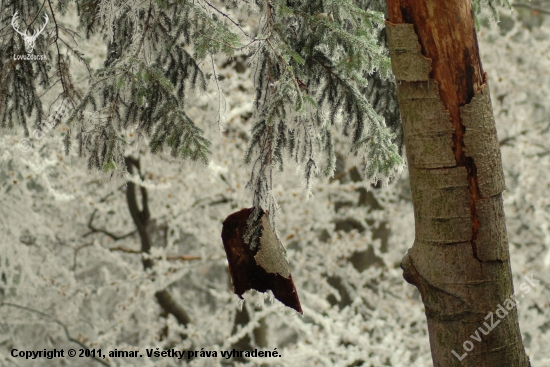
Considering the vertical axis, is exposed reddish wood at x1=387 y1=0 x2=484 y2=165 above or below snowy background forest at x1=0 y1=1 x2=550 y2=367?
below

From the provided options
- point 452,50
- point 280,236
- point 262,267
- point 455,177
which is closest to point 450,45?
point 452,50

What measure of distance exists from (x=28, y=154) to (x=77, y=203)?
46.6 inches

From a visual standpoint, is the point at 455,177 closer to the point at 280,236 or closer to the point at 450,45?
the point at 450,45

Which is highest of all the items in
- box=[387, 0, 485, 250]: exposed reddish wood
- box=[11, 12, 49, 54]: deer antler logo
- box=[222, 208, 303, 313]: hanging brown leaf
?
box=[11, 12, 49, 54]: deer antler logo

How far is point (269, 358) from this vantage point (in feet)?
21.4

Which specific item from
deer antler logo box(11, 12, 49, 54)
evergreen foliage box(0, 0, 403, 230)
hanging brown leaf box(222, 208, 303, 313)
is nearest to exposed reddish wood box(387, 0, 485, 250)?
evergreen foliage box(0, 0, 403, 230)

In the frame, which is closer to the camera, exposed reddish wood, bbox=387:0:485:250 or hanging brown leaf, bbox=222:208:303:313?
exposed reddish wood, bbox=387:0:485:250

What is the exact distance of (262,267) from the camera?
68.0 inches

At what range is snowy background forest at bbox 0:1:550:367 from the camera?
6.45m

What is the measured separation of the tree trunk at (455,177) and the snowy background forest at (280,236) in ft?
15.1

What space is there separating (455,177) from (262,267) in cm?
68

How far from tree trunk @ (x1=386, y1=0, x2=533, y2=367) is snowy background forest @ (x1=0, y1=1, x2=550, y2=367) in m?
4.59

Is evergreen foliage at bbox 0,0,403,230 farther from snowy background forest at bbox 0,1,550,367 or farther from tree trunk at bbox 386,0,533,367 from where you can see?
snowy background forest at bbox 0,1,550,367

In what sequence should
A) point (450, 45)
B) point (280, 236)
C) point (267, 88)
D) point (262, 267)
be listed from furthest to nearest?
point (280, 236)
point (267, 88)
point (262, 267)
point (450, 45)
